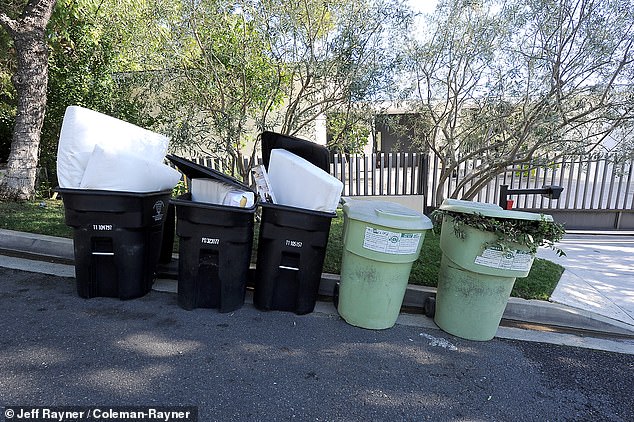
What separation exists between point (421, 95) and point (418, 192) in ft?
7.76

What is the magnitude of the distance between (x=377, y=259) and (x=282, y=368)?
1.13 metres

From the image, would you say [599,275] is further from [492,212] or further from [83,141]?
[83,141]

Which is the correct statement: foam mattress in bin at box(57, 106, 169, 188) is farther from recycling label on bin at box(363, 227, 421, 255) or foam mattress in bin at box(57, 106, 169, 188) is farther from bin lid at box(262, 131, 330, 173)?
recycling label on bin at box(363, 227, 421, 255)

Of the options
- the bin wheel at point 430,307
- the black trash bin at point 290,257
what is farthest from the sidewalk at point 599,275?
the black trash bin at point 290,257

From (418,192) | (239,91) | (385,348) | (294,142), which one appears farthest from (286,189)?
(418,192)

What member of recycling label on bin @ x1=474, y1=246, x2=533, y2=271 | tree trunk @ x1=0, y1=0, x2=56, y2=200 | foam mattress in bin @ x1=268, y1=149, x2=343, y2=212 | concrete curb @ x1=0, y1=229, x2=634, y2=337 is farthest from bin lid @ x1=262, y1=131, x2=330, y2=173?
tree trunk @ x1=0, y1=0, x2=56, y2=200

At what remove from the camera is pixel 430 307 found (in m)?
3.51

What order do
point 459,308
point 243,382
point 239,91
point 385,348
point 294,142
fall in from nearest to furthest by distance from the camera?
1. point 243,382
2. point 385,348
3. point 459,308
4. point 294,142
5. point 239,91

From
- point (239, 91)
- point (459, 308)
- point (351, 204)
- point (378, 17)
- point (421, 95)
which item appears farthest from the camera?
point (421, 95)

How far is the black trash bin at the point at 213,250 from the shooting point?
312 cm

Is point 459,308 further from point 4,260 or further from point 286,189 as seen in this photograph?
point 4,260

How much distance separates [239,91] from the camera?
5.16 metres

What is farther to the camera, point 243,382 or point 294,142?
point 294,142

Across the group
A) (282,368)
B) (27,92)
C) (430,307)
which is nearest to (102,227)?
(282,368)
